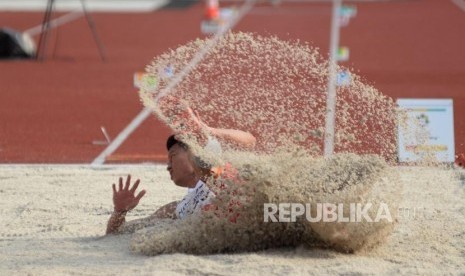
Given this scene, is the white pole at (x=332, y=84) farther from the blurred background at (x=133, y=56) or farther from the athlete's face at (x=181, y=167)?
the athlete's face at (x=181, y=167)

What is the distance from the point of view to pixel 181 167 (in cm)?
612

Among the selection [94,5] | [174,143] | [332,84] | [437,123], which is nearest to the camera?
[174,143]

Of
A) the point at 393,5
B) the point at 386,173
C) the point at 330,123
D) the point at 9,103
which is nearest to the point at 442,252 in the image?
the point at 386,173

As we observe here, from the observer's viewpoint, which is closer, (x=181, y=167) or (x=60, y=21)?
(x=181, y=167)

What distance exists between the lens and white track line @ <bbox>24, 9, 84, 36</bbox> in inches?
765

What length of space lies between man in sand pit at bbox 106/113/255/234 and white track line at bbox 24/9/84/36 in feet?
43.4

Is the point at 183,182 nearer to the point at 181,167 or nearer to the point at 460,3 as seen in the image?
the point at 181,167

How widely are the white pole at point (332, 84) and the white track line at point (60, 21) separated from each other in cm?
493

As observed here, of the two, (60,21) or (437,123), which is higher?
(60,21)

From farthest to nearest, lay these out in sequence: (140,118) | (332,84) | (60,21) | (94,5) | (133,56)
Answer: (94,5), (60,21), (133,56), (140,118), (332,84)

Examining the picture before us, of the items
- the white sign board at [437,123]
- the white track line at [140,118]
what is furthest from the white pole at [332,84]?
the white track line at [140,118]

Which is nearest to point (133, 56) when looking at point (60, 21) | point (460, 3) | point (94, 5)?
point (60, 21)

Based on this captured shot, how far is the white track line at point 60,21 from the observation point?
1944 centimetres

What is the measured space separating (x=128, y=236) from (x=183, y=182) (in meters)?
0.42
